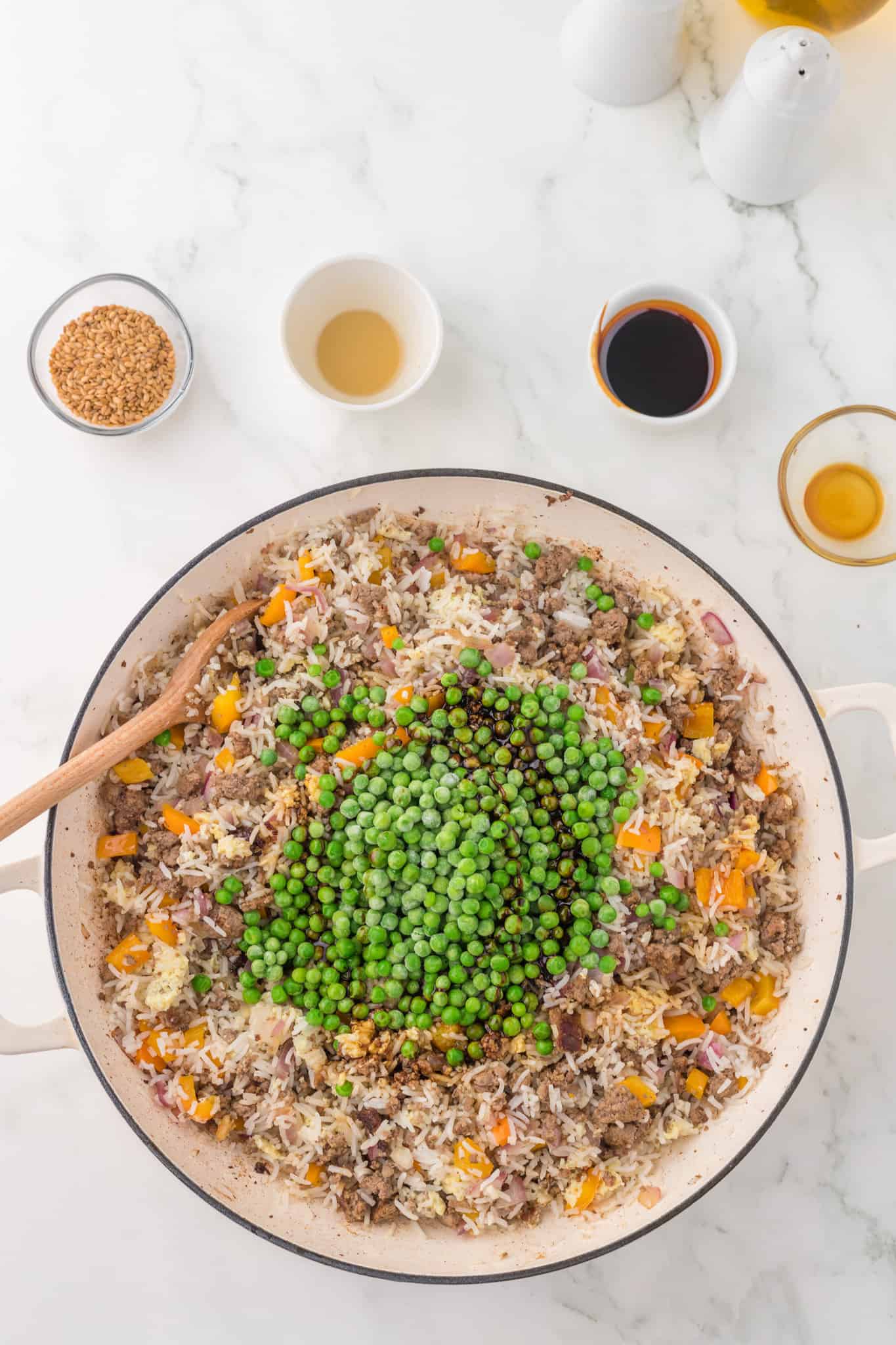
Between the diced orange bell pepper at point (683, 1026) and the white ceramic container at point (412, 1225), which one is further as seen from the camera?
the diced orange bell pepper at point (683, 1026)

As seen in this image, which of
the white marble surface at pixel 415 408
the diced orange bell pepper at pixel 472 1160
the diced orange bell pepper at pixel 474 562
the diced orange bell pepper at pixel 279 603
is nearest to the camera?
the diced orange bell pepper at pixel 472 1160

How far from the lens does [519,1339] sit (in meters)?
3.76

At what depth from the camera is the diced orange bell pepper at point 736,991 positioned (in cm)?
339

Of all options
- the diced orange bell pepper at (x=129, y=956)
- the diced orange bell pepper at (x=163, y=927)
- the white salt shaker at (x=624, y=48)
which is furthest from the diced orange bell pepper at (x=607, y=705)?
the white salt shaker at (x=624, y=48)

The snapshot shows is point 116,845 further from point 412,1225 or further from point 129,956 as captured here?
point 412,1225

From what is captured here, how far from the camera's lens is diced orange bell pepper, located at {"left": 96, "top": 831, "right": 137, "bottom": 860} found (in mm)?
3350

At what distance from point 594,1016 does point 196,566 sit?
1911mm

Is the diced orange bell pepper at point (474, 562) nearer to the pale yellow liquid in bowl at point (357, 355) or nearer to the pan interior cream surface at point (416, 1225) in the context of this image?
the pan interior cream surface at point (416, 1225)

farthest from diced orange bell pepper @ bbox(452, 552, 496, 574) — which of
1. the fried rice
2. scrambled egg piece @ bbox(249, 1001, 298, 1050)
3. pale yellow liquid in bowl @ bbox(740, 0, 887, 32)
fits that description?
pale yellow liquid in bowl @ bbox(740, 0, 887, 32)

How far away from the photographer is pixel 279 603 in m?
3.44

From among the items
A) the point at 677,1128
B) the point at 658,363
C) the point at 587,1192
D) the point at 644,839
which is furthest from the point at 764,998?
the point at 658,363

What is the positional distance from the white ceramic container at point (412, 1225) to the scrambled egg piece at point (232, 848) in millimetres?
458

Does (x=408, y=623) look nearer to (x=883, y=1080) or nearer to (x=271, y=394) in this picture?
(x=271, y=394)

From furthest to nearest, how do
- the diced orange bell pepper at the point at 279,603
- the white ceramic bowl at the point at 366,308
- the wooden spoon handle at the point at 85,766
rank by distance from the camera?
the white ceramic bowl at the point at 366,308 < the diced orange bell pepper at the point at 279,603 < the wooden spoon handle at the point at 85,766
